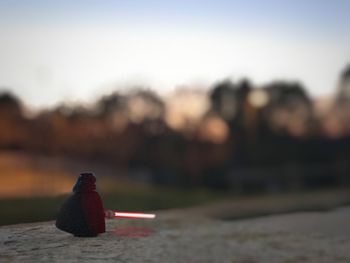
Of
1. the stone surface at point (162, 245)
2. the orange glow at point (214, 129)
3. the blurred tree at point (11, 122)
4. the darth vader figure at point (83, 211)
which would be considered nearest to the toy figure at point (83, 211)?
the darth vader figure at point (83, 211)

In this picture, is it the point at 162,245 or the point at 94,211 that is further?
the point at 162,245

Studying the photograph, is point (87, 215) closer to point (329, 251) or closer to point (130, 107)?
point (329, 251)

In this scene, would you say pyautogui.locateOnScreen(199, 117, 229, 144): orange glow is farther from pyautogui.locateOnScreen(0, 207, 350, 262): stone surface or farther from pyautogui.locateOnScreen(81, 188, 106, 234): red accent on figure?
pyautogui.locateOnScreen(81, 188, 106, 234): red accent on figure

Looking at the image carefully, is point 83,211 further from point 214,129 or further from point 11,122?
point 214,129

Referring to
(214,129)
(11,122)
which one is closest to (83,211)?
(11,122)

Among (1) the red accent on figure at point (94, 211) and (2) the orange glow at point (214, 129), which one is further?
(2) the orange glow at point (214, 129)

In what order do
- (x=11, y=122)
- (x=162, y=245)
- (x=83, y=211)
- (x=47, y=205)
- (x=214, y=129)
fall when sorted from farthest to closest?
(x=214, y=129)
(x=11, y=122)
(x=47, y=205)
(x=162, y=245)
(x=83, y=211)

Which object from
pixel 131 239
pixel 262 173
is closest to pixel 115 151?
pixel 262 173

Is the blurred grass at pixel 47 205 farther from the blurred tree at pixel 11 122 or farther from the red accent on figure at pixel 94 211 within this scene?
the blurred tree at pixel 11 122
